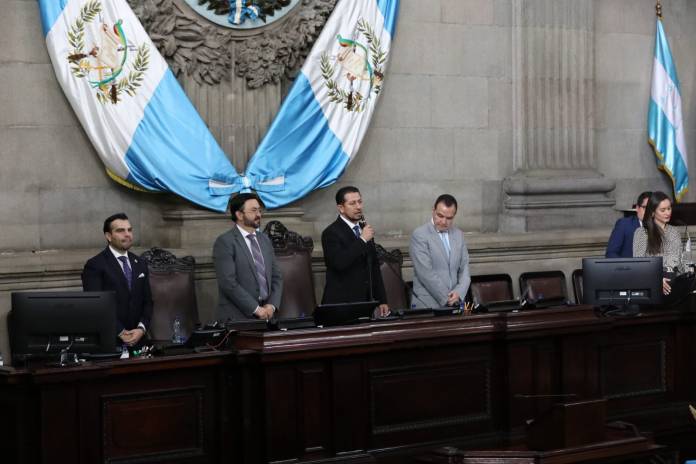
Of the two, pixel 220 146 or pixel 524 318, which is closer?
pixel 524 318

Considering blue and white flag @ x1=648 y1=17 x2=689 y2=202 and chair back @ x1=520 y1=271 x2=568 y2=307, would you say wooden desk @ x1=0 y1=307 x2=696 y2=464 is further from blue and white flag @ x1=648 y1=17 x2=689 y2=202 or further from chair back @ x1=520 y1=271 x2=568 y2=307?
blue and white flag @ x1=648 y1=17 x2=689 y2=202

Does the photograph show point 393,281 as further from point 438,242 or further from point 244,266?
point 244,266

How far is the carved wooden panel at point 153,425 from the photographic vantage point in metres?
5.95

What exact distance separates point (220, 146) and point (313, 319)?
2.68 meters

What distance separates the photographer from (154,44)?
28.6 feet

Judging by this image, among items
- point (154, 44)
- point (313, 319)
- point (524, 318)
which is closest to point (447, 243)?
point (524, 318)

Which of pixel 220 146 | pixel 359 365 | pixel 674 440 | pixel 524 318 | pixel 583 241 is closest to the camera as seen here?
pixel 359 365

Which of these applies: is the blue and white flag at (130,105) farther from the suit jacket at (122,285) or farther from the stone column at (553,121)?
the stone column at (553,121)

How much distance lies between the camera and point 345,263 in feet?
25.4

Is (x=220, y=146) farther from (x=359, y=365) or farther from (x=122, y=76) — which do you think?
(x=359, y=365)

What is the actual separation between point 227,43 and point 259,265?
1.96 m

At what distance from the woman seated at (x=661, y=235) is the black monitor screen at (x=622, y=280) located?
2.47 ft

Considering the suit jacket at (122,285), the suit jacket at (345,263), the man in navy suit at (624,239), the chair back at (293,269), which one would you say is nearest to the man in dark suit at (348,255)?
the suit jacket at (345,263)

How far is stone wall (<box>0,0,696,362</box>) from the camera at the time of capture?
27.4 ft
